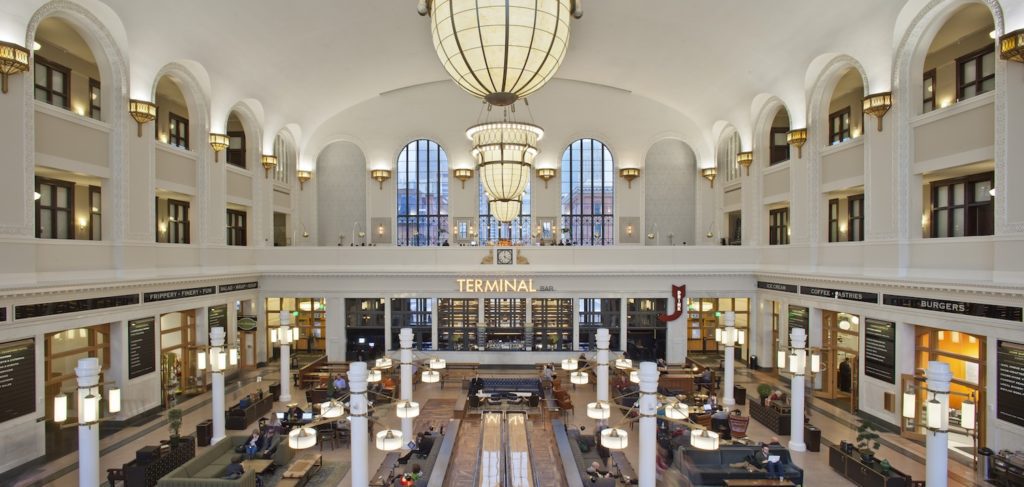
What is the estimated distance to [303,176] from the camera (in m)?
21.9

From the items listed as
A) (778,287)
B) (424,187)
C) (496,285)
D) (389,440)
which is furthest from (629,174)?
(389,440)

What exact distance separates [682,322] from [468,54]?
16.1 m

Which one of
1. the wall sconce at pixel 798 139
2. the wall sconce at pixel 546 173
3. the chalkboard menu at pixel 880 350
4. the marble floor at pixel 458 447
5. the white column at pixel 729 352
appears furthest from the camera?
the wall sconce at pixel 546 173

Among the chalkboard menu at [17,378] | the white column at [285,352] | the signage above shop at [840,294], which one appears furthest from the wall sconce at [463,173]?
the chalkboard menu at [17,378]

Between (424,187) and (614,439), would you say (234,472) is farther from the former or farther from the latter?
(424,187)

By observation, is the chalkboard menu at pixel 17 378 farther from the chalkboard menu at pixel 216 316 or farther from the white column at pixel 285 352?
the chalkboard menu at pixel 216 316

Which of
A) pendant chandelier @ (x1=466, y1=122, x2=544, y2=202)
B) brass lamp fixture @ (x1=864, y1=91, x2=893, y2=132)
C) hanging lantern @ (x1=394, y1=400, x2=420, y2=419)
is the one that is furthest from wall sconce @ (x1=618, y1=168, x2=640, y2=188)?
hanging lantern @ (x1=394, y1=400, x2=420, y2=419)

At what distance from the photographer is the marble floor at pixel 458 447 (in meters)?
9.52

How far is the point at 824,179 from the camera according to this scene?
14.8 m

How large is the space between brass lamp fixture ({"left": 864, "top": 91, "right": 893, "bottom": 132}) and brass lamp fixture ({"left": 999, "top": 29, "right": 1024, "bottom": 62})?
2.92 m

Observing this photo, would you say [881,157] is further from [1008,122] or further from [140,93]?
[140,93]

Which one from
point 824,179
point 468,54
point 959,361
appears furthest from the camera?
point 824,179

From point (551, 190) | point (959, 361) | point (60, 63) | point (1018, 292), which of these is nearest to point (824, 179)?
point (959, 361)

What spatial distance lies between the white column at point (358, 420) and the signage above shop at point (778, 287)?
42.6 feet
